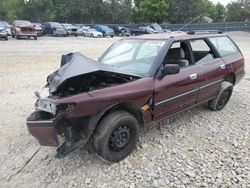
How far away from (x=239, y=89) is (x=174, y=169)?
4306 millimetres

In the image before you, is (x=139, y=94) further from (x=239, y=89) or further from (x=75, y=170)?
(x=239, y=89)

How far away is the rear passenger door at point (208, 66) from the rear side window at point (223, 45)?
195 mm

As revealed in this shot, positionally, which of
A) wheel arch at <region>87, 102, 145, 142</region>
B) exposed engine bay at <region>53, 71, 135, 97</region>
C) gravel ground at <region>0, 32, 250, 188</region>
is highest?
exposed engine bay at <region>53, 71, 135, 97</region>

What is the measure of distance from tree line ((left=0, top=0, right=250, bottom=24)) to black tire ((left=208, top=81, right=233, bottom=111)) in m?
47.5

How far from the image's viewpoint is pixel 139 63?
166 inches

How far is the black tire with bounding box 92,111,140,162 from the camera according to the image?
11.0 ft

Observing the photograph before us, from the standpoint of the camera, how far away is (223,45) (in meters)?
5.61

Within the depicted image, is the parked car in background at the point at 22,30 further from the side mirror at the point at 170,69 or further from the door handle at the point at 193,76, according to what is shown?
the side mirror at the point at 170,69

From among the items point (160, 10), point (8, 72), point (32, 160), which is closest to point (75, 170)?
point (32, 160)

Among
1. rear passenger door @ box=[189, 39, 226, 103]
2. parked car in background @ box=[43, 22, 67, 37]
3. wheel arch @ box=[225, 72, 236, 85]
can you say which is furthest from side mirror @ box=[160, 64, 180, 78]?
parked car in background @ box=[43, 22, 67, 37]

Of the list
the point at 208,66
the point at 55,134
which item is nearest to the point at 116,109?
the point at 55,134

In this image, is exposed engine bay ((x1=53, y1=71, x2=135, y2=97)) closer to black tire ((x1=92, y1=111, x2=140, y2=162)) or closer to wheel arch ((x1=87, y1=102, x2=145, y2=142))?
wheel arch ((x1=87, y1=102, x2=145, y2=142))

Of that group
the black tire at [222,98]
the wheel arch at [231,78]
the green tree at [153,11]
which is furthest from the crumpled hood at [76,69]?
the green tree at [153,11]

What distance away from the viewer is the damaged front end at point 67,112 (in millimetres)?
3117
